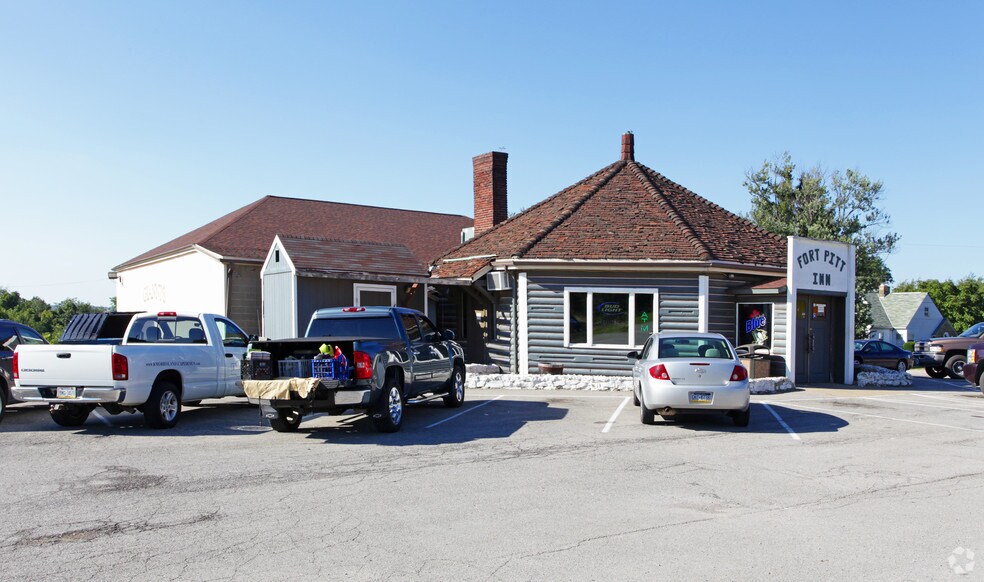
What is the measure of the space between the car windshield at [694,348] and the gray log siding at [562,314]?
675cm

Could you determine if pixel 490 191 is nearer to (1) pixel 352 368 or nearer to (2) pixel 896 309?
(1) pixel 352 368

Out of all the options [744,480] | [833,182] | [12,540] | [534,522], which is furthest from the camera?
[833,182]

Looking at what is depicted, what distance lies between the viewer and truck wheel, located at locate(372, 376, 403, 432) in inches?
452

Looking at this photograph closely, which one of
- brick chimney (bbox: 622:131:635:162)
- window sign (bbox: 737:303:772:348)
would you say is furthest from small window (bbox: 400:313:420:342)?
brick chimney (bbox: 622:131:635:162)

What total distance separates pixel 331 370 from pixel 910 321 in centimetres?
7384

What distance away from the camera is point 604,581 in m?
5.43

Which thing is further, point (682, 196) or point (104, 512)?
point (682, 196)

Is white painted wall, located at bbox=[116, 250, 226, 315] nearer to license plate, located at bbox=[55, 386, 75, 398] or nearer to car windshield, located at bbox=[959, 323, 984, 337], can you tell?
license plate, located at bbox=[55, 386, 75, 398]

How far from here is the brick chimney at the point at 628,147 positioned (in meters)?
26.1

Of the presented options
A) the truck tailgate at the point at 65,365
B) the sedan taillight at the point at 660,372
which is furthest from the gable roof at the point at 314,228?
the sedan taillight at the point at 660,372

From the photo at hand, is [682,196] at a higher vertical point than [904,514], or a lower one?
higher

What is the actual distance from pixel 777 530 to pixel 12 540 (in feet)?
20.4

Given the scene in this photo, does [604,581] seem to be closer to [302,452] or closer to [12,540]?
[12,540]

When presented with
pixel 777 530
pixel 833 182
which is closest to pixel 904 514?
pixel 777 530
